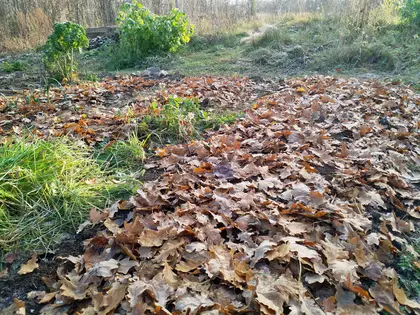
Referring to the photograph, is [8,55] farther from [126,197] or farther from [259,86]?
[126,197]

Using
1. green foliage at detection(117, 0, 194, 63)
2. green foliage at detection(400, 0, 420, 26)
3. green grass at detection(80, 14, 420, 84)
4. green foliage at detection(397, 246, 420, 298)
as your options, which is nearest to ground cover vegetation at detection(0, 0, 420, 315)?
green foliage at detection(397, 246, 420, 298)

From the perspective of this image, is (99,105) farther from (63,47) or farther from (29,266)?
(29,266)

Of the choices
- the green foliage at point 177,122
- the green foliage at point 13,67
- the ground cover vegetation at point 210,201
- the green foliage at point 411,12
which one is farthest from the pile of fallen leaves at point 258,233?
the green foliage at point 411,12

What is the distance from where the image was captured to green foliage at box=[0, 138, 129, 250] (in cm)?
199

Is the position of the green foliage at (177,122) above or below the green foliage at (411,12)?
below

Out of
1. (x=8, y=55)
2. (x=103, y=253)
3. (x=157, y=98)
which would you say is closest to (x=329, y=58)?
(x=157, y=98)

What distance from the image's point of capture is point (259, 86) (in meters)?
5.69

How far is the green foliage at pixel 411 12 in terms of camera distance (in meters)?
8.09

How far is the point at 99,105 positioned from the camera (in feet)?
14.5

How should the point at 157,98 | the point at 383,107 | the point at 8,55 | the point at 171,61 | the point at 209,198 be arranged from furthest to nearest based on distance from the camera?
the point at 8,55 < the point at 171,61 < the point at 157,98 < the point at 383,107 < the point at 209,198

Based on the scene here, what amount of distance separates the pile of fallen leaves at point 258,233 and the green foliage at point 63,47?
10.4ft

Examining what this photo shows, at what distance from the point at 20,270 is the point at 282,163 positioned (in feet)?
5.86

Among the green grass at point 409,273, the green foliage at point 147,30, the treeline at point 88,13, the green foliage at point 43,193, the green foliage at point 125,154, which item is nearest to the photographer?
the green grass at point 409,273

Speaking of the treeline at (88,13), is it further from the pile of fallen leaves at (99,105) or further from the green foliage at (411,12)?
the pile of fallen leaves at (99,105)
